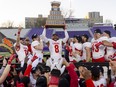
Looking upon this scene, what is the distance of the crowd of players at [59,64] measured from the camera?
5.66 meters

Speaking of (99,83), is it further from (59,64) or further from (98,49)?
(98,49)

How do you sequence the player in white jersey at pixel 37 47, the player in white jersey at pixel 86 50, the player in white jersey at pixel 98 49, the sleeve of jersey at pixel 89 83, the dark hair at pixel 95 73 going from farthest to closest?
the player in white jersey at pixel 86 50 → the player in white jersey at pixel 37 47 → the player in white jersey at pixel 98 49 → the dark hair at pixel 95 73 → the sleeve of jersey at pixel 89 83

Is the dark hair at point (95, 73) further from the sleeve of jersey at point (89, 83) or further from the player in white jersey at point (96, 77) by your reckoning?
the sleeve of jersey at point (89, 83)

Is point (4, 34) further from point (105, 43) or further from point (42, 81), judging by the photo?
point (42, 81)

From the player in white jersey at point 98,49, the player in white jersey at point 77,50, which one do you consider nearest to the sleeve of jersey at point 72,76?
the player in white jersey at point 98,49

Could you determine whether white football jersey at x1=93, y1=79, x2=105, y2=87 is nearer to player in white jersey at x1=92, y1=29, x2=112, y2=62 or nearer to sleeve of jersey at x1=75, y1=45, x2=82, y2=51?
player in white jersey at x1=92, y1=29, x2=112, y2=62

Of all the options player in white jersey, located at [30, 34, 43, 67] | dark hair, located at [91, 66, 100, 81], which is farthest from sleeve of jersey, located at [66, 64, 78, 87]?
player in white jersey, located at [30, 34, 43, 67]

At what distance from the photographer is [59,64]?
845 centimetres

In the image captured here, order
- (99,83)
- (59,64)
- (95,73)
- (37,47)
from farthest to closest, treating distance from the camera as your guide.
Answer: (37,47), (59,64), (99,83), (95,73)

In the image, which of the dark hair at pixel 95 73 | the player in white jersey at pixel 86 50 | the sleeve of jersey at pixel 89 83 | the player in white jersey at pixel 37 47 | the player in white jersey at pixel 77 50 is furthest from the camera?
the player in white jersey at pixel 77 50

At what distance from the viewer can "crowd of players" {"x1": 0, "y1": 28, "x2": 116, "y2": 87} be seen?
566cm

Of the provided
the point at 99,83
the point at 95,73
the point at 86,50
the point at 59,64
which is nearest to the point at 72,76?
the point at 95,73

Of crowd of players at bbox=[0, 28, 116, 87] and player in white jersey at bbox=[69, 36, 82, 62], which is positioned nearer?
crowd of players at bbox=[0, 28, 116, 87]

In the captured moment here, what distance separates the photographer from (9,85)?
26.3 ft
